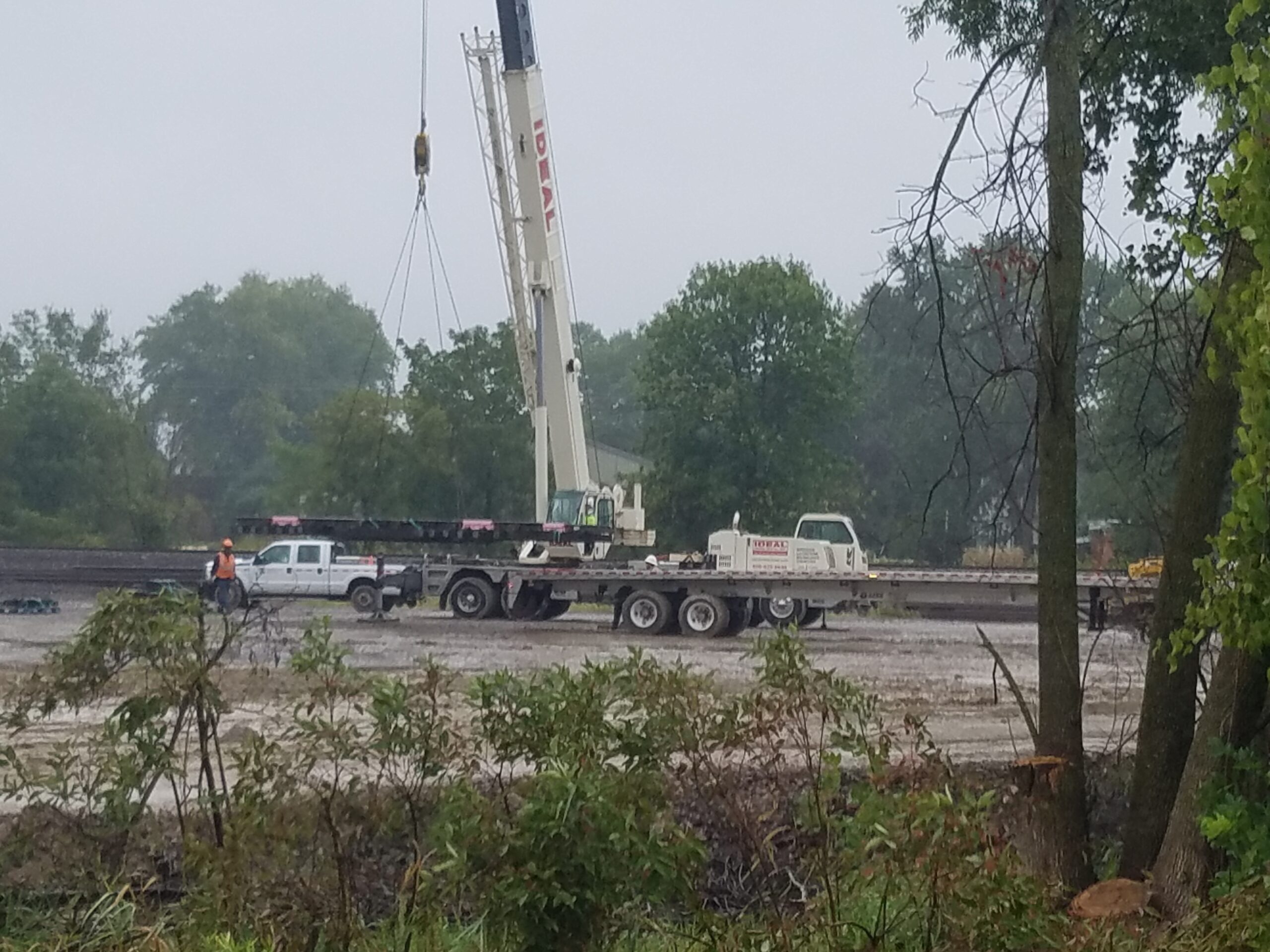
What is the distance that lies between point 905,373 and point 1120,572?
39.6 m

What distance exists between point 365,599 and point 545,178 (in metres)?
9.08

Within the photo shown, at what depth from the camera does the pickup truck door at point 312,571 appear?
1211 inches

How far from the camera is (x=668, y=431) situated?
160 feet

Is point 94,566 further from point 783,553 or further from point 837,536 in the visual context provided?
point 837,536

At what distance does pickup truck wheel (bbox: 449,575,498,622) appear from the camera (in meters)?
28.2

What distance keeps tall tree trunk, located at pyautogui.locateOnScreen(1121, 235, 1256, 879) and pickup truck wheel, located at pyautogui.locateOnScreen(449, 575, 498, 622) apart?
2150 cm

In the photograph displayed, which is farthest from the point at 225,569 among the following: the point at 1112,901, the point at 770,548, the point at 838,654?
the point at 1112,901

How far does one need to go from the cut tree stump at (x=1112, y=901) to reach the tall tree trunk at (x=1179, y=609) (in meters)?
0.56

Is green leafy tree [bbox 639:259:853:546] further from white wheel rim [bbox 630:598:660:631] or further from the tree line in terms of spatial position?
white wheel rim [bbox 630:598:660:631]

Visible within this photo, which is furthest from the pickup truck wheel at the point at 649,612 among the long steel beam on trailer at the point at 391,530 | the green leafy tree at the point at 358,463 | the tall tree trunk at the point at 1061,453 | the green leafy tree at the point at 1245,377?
the green leafy tree at the point at 358,463

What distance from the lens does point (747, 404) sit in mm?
47531

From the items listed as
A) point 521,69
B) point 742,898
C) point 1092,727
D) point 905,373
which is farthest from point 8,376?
point 742,898

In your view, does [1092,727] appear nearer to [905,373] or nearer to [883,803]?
[883,803]

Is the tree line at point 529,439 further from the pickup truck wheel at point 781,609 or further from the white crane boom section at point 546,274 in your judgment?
the white crane boom section at point 546,274
